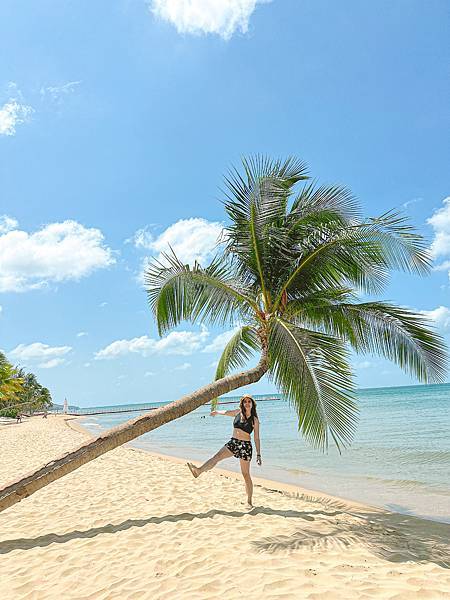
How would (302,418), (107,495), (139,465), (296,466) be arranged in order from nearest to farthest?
(302,418)
(107,495)
(139,465)
(296,466)

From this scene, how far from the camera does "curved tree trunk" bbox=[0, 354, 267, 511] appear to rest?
19.5 feet

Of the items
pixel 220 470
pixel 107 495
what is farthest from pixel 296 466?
pixel 107 495

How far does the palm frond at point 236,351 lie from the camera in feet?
31.6

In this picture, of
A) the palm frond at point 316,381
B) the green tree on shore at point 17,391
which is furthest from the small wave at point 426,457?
the green tree on shore at point 17,391

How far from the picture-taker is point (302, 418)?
6.81 metres

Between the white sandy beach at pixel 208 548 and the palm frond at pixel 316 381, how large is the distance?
1.26 m

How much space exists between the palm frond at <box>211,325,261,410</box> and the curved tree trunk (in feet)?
6.19

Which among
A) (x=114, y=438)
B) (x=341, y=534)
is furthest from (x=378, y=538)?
(x=114, y=438)

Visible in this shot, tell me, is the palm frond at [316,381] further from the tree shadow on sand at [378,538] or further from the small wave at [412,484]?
the small wave at [412,484]

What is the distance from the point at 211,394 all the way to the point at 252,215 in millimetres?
3078

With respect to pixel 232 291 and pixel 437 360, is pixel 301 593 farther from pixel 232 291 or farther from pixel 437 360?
pixel 232 291

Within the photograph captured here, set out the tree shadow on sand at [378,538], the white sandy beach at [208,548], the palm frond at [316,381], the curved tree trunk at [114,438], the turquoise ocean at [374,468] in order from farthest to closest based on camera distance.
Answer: the turquoise ocean at [374,468], the palm frond at [316,381], the curved tree trunk at [114,438], the tree shadow on sand at [378,538], the white sandy beach at [208,548]

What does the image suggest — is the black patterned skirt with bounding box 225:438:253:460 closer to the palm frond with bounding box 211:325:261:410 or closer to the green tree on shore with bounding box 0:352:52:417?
the palm frond with bounding box 211:325:261:410

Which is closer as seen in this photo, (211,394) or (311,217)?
(211,394)
